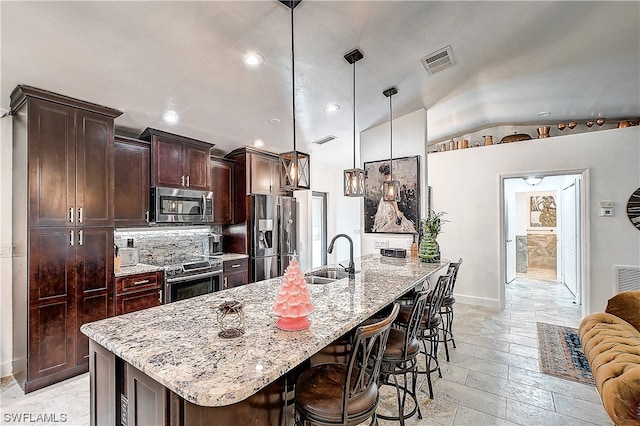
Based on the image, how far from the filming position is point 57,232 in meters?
2.61

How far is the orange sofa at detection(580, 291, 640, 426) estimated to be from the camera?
4.74ft

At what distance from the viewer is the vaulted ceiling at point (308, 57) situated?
2041mm

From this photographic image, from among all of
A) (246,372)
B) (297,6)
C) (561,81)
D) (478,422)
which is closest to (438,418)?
(478,422)

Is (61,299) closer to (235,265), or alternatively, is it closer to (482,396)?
(235,265)

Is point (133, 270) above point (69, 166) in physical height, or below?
below

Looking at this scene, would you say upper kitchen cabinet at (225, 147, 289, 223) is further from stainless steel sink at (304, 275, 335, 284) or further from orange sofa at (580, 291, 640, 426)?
orange sofa at (580, 291, 640, 426)

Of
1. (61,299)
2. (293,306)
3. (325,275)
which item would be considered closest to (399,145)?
(325,275)

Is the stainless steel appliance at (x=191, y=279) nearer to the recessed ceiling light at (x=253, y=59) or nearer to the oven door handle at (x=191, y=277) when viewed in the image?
the oven door handle at (x=191, y=277)

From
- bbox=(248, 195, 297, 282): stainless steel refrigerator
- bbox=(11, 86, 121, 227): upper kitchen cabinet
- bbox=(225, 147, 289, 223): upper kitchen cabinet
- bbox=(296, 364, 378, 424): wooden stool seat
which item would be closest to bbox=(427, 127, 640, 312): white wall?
bbox=(248, 195, 297, 282): stainless steel refrigerator

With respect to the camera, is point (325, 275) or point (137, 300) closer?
point (325, 275)

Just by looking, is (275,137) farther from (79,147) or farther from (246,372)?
(246,372)

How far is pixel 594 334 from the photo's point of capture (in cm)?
212

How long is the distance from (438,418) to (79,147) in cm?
384

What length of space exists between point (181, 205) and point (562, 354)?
4.79 metres
